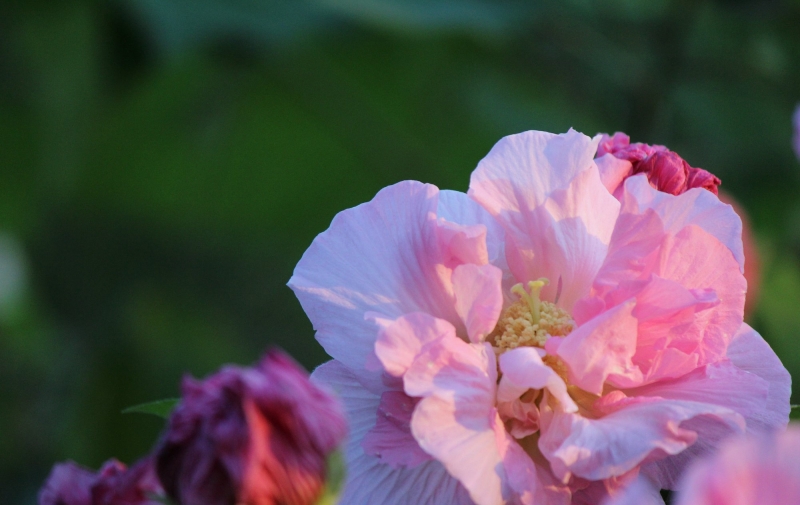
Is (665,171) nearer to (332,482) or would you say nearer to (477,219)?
(477,219)

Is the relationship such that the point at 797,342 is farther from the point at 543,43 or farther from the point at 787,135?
the point at 543,43

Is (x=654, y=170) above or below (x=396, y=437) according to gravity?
above

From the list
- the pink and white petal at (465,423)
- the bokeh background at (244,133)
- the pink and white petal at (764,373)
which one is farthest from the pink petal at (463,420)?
the bokeh background at (244,133)

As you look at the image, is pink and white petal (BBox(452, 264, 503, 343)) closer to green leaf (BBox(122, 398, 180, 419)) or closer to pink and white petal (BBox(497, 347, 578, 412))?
pink and white petal (BBox(497, 347, 578, 412))

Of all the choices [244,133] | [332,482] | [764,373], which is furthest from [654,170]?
[244,133]

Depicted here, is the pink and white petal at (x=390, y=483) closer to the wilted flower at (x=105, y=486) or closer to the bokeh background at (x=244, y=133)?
the wilted flower at (x=105, y=486)

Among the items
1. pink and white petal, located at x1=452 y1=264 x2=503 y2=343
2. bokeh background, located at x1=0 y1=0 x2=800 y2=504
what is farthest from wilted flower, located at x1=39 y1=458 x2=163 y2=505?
bokeh background, located at x1=0 y1=0 x2=800 y2=504
